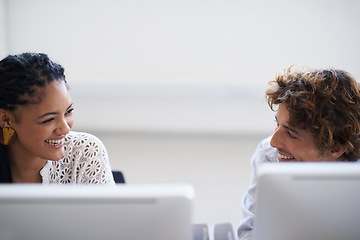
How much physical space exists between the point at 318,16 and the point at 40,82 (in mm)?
2534

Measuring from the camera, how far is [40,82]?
1.35 metres

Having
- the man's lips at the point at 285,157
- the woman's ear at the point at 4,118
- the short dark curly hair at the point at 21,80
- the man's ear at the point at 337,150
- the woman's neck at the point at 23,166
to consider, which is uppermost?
the short dark curly hair at the point at 21,80

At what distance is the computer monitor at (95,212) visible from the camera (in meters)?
0.69

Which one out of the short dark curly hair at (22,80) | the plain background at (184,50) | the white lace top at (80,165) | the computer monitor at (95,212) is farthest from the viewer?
the plain background at (184,50)

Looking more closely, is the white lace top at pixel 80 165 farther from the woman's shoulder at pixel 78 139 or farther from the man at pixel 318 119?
the man at pixel 318 119

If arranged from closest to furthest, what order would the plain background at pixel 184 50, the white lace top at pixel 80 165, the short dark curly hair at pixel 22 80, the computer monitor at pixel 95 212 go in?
1. the computer monitor at pixel 95 212
2. the short dark curly hair at pixel 22 80
3. the white lace top at pixel 80 165
4. the plain background at pixel 184 50

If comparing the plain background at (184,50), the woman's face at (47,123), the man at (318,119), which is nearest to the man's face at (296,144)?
the man at (318,119)

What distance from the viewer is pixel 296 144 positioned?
1390 mm

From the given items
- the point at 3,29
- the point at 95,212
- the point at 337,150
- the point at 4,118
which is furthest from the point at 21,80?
the point at 3,29

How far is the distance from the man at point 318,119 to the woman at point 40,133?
65cm

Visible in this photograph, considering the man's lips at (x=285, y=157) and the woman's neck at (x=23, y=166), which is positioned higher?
the man's lips at (x=285, y=157)

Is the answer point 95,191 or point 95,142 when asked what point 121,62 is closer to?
point 95,142

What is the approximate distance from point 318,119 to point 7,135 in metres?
1.10

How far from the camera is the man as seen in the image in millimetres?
1357
